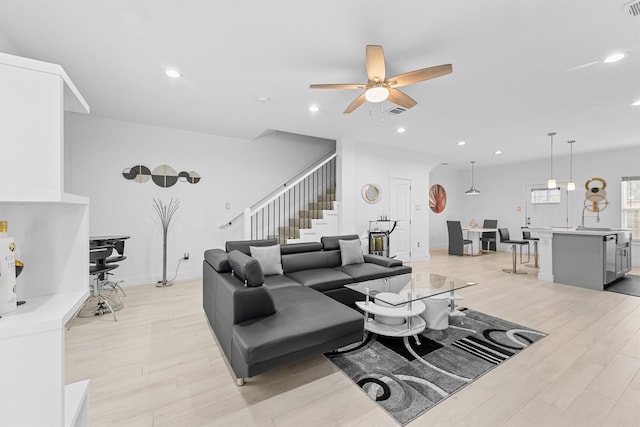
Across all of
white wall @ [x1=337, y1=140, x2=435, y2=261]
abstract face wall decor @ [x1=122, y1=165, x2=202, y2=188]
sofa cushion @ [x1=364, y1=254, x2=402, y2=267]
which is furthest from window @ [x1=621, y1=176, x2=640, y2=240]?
abstract face wall decor @ [x1=122, y1=165, x2=202, y2=188]

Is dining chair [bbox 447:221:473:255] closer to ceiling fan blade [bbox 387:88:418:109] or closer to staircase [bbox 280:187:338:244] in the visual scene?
staircase [bbox 280:187:338:244]

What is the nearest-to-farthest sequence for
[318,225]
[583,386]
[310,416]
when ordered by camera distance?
[310,416] → [583,386] → [318,225]

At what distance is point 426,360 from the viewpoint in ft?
7.64

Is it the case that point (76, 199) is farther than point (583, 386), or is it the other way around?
point (583, 386)

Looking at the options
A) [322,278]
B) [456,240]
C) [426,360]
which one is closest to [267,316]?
[322,278]

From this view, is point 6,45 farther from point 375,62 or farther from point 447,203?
point 447,203

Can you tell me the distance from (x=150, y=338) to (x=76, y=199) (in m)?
2.32

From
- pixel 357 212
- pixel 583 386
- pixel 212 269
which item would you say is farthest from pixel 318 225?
pixel 583 386

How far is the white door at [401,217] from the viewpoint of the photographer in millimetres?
6625

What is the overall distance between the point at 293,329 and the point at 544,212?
29.3 feet

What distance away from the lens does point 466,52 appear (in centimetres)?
265

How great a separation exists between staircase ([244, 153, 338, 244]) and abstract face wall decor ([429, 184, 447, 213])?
395 cm

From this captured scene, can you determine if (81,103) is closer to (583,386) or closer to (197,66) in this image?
(197,66)

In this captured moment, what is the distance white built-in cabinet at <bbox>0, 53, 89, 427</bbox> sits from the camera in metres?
0.75
